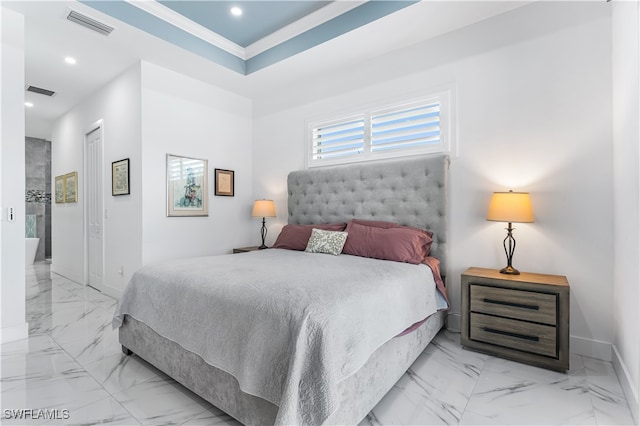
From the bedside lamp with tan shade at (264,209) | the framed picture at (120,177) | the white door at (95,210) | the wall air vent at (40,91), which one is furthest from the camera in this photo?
the wall air vent at (40,91)

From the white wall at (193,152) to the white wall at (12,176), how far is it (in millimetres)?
1007

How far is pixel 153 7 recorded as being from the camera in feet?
9.55

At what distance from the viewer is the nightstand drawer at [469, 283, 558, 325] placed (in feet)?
6.98

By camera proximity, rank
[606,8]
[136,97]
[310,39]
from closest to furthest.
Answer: [606,8], [310,39], [136,97]

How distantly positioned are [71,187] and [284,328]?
5439 mm

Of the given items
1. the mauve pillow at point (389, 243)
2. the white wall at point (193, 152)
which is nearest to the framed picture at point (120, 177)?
the white wall at point (193, 152)

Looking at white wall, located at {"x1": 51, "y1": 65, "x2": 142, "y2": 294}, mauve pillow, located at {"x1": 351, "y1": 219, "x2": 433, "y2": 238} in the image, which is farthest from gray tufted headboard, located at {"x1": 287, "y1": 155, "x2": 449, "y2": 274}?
white wall, located at {"x1": 51, "y1": 65, "x2": 142, "y2": 294}

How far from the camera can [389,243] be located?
2.69 meters

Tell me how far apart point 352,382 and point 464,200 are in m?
2.07

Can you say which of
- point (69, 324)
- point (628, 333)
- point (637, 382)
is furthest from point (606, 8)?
point (69, 324)

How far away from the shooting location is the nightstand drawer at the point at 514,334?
2121mm

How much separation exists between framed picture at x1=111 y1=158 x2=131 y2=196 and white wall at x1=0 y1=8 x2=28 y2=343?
3.27 ft

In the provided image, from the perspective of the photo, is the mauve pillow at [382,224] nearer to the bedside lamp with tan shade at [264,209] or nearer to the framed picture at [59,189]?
the bedside lamp with tan shade at [264,209]

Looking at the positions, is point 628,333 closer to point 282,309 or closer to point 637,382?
point 637,382
